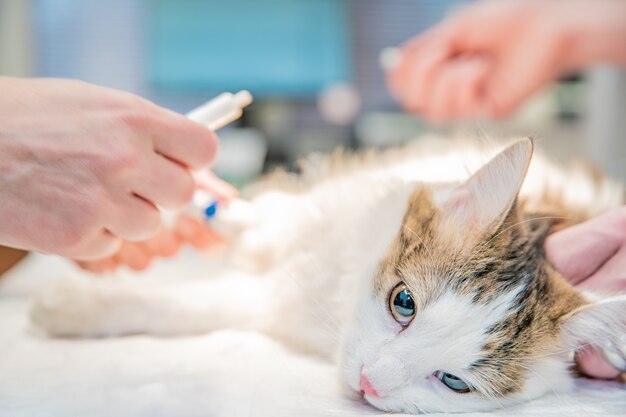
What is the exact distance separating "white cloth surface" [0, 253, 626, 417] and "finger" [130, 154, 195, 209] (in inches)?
10.1

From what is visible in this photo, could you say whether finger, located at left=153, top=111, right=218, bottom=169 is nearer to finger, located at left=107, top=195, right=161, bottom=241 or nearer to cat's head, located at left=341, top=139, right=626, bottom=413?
finger, located at left=107, top=195, right=161, bottom=241

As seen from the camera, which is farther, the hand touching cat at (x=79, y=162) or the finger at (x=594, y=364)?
the finger at (x=594, y=364)

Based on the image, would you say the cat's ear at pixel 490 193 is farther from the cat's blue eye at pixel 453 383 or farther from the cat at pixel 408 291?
the cat's blue eye at pixel 453 383

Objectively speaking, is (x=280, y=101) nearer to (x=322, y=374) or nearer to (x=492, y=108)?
(x=492, y=108)

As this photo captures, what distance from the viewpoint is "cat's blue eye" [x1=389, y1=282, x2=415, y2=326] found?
2.95ft

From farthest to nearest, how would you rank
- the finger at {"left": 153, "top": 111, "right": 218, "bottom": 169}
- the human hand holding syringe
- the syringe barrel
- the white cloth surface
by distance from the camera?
the human hand holding syringe, the syringe barrel, the finger at {"left": 153, "top": 111, "right": 218, "bottom": 169}, the white cloth surface

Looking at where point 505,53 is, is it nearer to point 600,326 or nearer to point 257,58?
point 600,326

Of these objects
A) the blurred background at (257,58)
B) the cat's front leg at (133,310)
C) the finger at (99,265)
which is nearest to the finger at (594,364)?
the cat's front leg at (133,310)

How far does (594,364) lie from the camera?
3.18 feet

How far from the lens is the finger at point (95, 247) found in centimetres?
87

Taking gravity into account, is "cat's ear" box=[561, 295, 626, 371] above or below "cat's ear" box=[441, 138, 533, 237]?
below

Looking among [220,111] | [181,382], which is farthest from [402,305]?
[220,111]

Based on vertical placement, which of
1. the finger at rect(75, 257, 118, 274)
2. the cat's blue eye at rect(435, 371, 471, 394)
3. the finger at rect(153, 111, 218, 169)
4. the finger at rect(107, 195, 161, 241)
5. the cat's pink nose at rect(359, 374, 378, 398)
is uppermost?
the finger at rect(153, 111, 218, 169)

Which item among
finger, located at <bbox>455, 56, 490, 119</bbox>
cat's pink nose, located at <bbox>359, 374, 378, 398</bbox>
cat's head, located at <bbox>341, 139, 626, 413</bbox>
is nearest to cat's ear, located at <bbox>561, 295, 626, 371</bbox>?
cat's head, located at <bbox>341, 139, 626, 413</bbox>
